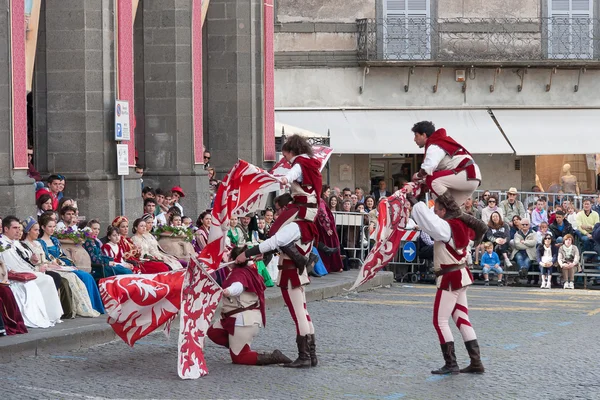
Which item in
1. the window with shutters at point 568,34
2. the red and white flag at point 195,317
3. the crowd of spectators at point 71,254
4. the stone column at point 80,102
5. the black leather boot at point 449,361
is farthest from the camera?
the window with shutters at point 568,34

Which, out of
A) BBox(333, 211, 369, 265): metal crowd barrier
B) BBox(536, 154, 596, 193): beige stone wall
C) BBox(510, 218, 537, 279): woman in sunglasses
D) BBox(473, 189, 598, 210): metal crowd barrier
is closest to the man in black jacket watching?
BBox(510, 218, 537, 279): woman in sunglasses

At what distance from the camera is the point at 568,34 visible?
3834cm

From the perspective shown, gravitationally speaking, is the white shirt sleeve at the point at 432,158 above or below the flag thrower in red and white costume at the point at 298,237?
above

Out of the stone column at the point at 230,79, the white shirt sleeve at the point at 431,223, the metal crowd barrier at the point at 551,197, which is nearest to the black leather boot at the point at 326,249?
the metal crowd barrier at the point at 551,197

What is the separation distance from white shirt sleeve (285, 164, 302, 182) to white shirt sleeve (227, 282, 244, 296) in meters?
1.02

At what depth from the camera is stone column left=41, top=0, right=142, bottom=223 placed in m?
21.6

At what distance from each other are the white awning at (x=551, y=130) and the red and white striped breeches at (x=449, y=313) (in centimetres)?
2490

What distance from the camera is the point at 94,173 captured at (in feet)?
71.3

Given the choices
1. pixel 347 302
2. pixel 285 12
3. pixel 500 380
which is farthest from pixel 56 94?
pixel 285 12

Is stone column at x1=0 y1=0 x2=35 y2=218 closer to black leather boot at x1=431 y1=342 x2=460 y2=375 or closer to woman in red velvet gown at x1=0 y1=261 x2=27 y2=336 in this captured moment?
woman in red velvet gown at x1=0 y1=261 x2=27 y2=336

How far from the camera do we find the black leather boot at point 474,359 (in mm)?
12164

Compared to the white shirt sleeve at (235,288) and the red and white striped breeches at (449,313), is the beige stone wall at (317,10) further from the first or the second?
the red and white striped breeches at (449,313)

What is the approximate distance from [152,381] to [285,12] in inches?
1055

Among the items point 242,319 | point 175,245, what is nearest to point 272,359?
point 242,319
